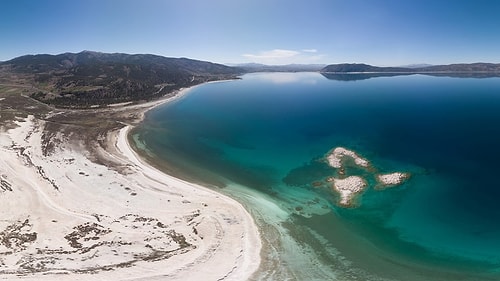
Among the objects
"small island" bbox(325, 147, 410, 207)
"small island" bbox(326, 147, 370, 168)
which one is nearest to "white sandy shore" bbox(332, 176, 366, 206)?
"small island" bbox(325, 147, 410, 207)

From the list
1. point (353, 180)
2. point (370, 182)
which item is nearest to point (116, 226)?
point (353, 180)

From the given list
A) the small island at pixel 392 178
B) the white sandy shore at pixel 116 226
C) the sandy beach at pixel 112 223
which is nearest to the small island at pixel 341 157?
the small island at pixel 392 178

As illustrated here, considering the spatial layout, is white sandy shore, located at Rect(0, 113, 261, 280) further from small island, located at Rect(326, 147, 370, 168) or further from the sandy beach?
small island, located at Rect(326, 147, 370, 168)

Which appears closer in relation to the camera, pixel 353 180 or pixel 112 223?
pixel 112 223

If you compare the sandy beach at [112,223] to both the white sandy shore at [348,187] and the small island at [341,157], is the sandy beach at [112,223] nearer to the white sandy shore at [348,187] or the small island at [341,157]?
the white sandy shore at [348,187]

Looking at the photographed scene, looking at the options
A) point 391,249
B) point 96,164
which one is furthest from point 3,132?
point 391,249

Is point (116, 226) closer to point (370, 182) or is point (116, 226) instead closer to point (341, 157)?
point (370, 182)
